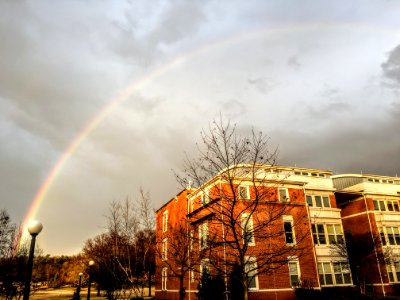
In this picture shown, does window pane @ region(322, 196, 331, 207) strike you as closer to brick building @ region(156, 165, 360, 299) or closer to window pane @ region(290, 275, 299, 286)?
brick building @ region(156, 165, 360, 299)

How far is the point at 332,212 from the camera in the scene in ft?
109

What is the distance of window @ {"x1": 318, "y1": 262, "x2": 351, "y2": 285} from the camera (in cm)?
3020

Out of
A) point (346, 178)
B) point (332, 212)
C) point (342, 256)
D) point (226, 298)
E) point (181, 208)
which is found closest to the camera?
point (226, 298)

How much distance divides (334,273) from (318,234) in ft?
12.3

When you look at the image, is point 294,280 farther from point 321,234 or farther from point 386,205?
point 386,205

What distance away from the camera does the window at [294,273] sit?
27411mm

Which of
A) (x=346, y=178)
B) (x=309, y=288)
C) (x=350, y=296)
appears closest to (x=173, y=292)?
(x=309, y=288)

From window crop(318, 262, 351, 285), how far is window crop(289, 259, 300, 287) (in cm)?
357

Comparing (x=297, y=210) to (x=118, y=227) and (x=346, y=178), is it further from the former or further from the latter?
(x=346, y=178)

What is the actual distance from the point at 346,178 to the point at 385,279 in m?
20.0

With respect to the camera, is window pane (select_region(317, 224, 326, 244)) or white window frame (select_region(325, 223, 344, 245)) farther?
white window frame (select_region(325, 223, 344, 245))

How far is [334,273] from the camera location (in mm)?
Result: 30594


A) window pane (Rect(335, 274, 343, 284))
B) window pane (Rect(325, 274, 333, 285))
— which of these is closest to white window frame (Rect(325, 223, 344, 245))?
window pane (Rect(335, 274, 343, 284))

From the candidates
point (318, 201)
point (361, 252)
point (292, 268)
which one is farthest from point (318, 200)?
point (292, 268)
